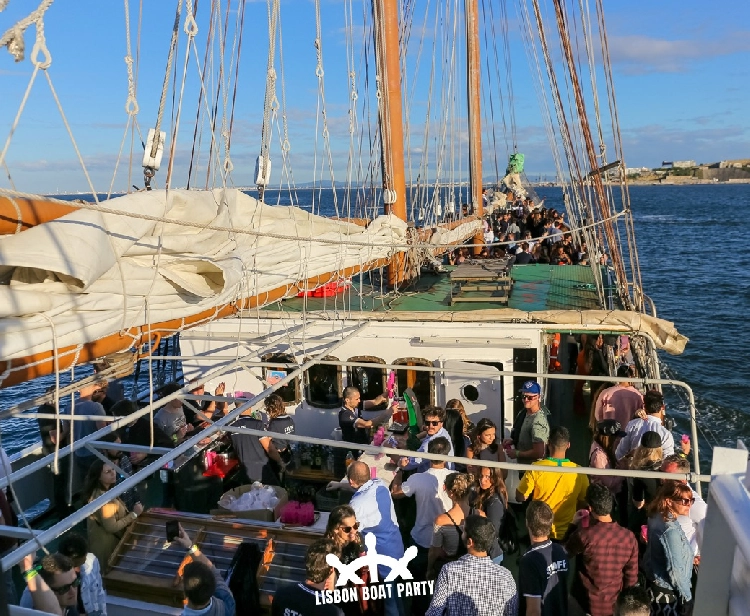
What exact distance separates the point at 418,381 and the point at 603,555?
4565 mm

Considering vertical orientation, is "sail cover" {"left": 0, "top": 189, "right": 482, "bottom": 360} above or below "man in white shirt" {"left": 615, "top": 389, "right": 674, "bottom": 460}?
above

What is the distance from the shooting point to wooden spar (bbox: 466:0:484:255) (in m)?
22.4

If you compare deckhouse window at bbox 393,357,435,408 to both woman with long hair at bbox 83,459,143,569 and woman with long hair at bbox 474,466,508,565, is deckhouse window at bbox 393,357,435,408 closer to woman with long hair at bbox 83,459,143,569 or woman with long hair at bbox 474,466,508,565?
woman with long hair at bbox 474,466,508,565

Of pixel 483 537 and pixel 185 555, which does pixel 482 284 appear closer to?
pixel 185 555

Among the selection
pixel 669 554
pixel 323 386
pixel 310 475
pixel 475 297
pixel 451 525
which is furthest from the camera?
pixel 475 297

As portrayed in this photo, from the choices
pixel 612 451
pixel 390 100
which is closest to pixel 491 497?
pixel 612 451

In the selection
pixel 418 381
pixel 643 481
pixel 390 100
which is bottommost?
pixel 643 481

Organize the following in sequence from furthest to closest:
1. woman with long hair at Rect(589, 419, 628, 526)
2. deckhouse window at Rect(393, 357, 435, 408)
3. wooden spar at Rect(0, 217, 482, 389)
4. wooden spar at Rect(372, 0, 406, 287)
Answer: wooden spar at Rect(372, 0, 406, 287)
deckhouse window at Rect(393, 357, 435, 408)
woman with long hair at Rect(589, 419, 628, 526)
wooden spar at Rect(0, 217, 482, 389)

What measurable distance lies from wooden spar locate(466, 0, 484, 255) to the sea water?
2.30 meters

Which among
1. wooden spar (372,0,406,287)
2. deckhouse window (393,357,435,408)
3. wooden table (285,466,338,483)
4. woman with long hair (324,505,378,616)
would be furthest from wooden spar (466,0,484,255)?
woman with long hair (324,505,378,616)

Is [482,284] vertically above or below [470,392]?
above

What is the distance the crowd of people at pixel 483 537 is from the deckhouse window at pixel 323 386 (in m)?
2.30

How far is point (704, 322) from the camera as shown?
2797 centimetres

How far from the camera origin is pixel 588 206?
11.8m
